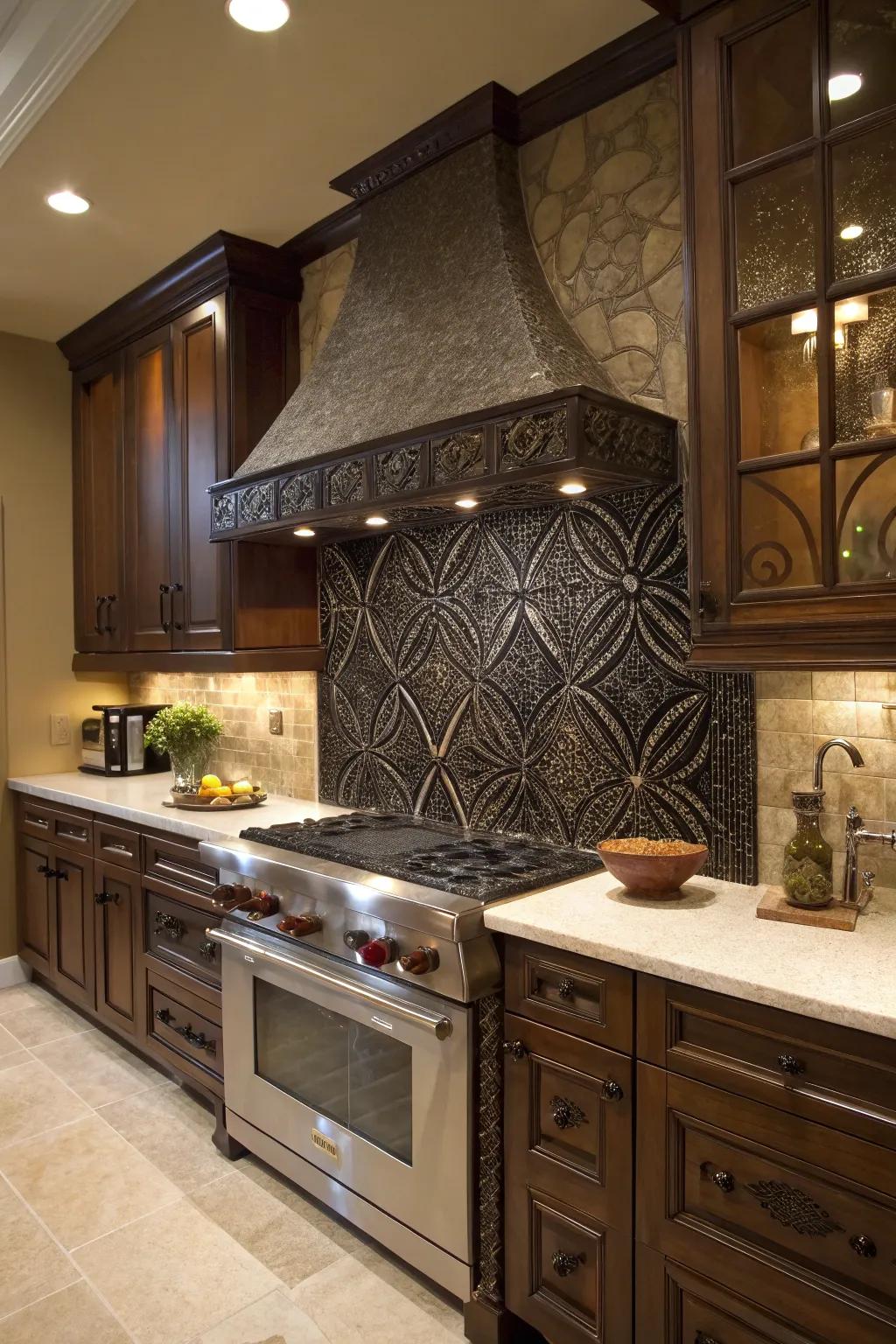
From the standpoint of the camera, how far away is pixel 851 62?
1.58 m

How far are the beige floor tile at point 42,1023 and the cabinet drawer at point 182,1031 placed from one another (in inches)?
27.7

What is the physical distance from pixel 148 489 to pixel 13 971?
2.33 m

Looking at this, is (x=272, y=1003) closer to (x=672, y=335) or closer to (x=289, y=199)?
(x=672, y=335)

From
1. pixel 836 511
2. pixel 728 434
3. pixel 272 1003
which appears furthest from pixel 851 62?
pixel 272 1003

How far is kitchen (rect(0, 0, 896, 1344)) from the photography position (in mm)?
1577

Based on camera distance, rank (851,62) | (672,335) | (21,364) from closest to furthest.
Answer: (851,62) < (672,335) < (21,364)

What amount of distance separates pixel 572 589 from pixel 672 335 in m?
0.68

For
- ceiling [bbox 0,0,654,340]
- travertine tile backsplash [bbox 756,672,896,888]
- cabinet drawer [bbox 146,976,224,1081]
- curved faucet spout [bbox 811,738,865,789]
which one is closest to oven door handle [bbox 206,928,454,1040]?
cabinet drawer [bbox 146,976,224,1081]

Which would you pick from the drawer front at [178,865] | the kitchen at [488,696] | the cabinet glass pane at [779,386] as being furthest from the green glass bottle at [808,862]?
the drawer front at [178,865]

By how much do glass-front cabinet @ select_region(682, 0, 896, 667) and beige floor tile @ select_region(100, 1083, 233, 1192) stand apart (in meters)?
2.13

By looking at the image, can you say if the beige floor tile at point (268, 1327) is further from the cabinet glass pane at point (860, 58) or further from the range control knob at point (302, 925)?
the cabinet glass pane at point (860, 58)

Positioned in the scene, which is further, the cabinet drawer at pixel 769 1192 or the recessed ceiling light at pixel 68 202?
the recessed ceiling light at pixel 68 202

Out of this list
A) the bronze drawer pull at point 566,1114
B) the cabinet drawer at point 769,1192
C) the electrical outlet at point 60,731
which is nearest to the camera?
the cabinet drawer at point 769,1192

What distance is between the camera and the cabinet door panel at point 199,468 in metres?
3.27
